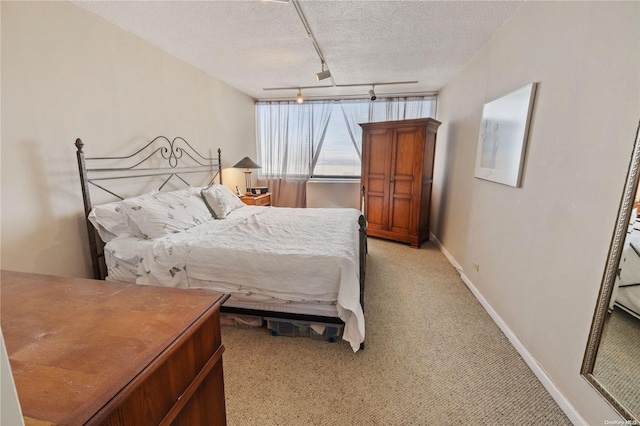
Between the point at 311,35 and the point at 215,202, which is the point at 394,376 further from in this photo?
the point at 311,35

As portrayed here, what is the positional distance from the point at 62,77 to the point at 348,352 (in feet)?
10.0

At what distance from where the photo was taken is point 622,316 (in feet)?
4.10

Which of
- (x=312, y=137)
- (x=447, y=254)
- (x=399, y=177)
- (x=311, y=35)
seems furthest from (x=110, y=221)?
(x=447, y=254)

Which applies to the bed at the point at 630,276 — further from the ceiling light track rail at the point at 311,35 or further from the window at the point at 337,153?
the window at the point at 337,153

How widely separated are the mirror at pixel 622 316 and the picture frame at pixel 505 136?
34.6 inches

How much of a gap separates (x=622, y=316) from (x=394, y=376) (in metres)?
1.19

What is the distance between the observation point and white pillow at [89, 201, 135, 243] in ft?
7.63

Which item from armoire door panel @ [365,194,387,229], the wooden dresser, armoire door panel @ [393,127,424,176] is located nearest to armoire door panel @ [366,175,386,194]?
armoire door panel @ [365,194,387,229]

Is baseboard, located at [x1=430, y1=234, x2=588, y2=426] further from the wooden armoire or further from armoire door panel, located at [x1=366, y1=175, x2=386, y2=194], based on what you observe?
armoire door panel, located at [x1=366, y1=175, x2=386, y2=194]

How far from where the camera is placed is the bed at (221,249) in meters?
1.97

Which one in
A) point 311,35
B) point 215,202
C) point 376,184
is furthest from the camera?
point 376,184

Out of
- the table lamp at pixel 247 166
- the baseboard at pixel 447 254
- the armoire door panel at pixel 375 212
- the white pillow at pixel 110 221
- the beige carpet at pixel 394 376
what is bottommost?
the beige carpet at pixel 394 376

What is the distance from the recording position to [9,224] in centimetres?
189

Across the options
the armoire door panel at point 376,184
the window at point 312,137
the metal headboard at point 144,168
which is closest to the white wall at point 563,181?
the armoire door panel at point 376,184
